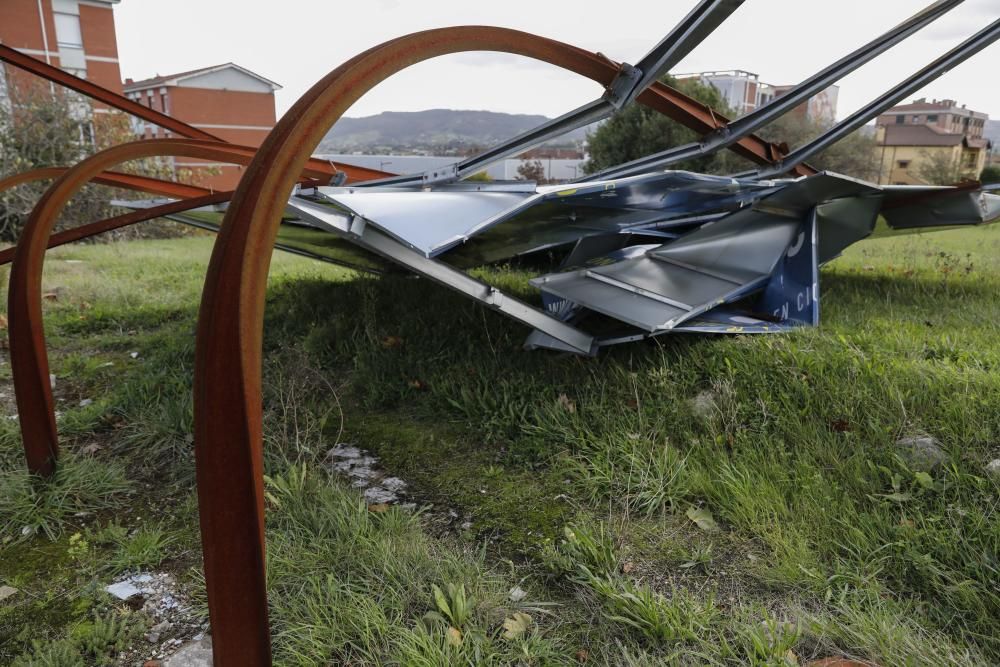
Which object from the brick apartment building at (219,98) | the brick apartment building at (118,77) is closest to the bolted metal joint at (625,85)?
the brick apartment building at (118,77)

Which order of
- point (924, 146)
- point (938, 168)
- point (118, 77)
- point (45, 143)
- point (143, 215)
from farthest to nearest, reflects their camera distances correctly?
point (924, 146), point (118, 77), point (938, 168), point (45, 143), point (143, 215)

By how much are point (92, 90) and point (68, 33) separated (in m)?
34.7

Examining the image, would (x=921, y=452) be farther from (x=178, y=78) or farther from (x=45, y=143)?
(x=178, y=78)

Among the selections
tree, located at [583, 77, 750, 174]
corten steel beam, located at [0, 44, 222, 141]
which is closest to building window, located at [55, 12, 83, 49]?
tree, located at [583, 77, 750, 174]

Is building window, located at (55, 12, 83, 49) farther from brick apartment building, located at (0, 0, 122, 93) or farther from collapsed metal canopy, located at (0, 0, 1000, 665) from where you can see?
collapsed metal canopy, located at (0, 0, 1000, 665)

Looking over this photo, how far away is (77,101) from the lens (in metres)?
16.9

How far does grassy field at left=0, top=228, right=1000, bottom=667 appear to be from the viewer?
204 cm

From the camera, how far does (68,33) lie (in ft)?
100

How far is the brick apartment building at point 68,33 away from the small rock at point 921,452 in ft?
113

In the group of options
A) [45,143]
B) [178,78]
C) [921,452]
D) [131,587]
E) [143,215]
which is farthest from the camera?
[178,78]

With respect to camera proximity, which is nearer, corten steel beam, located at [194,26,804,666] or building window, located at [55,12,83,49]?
corten steel beam, located at [194,26,804,666]

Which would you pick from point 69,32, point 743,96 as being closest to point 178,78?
point 69,32

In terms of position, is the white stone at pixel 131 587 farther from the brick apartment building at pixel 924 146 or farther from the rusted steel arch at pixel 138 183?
the brick apartment building at pixel 924 146

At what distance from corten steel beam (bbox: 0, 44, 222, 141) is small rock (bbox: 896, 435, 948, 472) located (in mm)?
Answer: 3598
